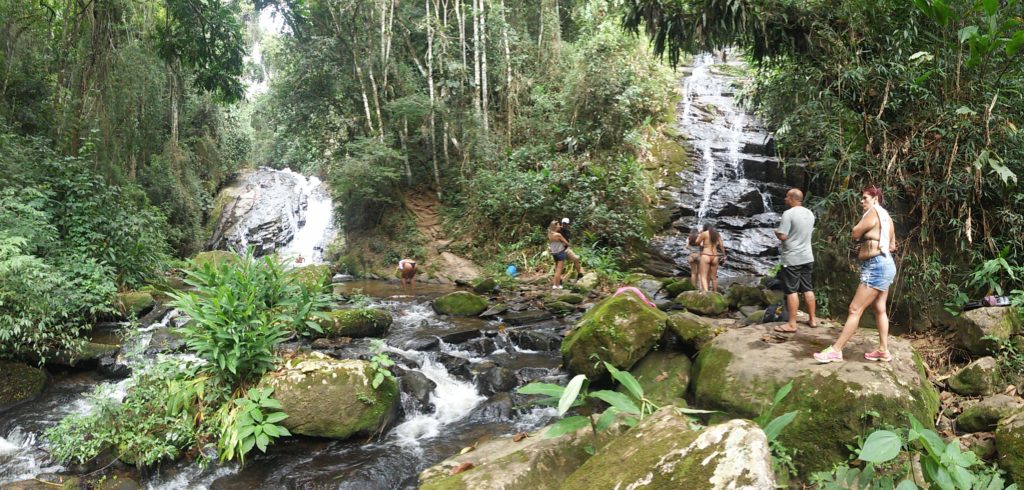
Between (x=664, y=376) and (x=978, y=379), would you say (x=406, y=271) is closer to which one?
(x=664, y=376)

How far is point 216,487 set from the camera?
14.7ft

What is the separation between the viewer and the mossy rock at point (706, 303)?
8.22 m

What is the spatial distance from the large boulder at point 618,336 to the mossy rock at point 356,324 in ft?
12.0

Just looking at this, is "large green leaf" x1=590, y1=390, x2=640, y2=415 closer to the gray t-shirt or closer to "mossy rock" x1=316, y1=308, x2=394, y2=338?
the gray t-shirt

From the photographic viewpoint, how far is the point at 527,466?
369 cm

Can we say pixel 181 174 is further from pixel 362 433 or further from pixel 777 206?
pixel 777 206

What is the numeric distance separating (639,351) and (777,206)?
9994 mm

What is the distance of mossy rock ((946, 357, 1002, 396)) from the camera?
4.47m

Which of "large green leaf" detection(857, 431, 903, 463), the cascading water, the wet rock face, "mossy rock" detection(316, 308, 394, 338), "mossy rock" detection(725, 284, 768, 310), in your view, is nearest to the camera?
"large green leaf" detection(857, 431, 903, 463)

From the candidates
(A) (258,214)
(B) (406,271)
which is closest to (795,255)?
(B) (406,271)

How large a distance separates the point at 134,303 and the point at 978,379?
11.5 m

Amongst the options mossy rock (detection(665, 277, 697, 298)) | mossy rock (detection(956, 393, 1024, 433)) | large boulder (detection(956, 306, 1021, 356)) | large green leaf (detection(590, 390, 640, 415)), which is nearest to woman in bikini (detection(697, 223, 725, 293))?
mossy rock (detection(665, 277, 697, 298))

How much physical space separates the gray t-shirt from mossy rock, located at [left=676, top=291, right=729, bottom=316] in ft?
8.27

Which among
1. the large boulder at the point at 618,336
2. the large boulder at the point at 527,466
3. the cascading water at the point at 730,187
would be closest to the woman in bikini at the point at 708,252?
the cascading water at the point at 730,187
